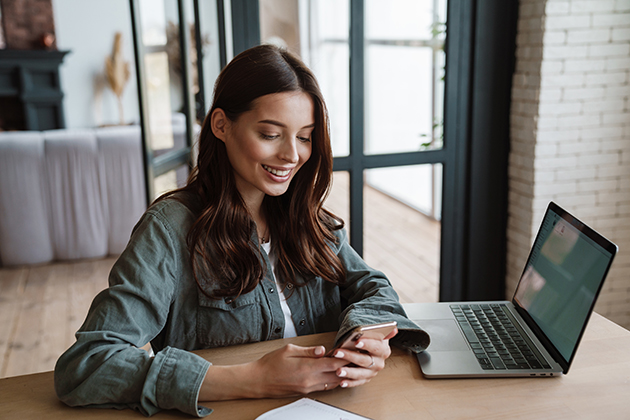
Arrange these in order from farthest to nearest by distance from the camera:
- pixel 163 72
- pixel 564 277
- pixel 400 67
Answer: pixel 163 72 < pixel 400 67 < pixel 564 277

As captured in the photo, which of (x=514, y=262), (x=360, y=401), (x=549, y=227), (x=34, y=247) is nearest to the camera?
(x=360, y=401)

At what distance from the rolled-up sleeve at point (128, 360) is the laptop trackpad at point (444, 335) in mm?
499

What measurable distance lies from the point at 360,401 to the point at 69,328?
2.60 meters

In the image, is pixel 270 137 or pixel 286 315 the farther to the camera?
pixel 286 315

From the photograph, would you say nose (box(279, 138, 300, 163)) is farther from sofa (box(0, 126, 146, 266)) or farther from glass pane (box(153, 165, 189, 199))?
sofa (box(0, 126, 146, 266))

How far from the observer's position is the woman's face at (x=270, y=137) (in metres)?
1.25

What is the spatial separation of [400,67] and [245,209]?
1.78m

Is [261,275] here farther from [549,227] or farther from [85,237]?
[85,237]

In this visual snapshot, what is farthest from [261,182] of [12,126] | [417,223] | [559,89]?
[12,126]

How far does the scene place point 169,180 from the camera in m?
2.65

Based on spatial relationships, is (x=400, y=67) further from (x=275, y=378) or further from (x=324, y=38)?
(x=275, y=378)

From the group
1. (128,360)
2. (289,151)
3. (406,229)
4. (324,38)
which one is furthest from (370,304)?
(406,229)

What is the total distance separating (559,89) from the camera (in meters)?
2.41

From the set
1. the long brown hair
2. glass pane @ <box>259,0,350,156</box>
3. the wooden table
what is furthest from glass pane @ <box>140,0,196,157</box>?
the wooden table
